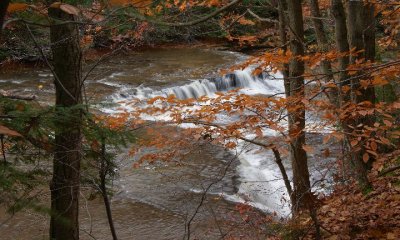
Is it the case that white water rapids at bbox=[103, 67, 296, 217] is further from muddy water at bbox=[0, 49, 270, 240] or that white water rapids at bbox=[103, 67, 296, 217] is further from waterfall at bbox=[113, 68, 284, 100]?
muddy water at bbox=[0, 49, 270, 240]

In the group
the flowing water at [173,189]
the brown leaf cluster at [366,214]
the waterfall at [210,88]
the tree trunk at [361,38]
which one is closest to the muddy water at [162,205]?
the flowing water at [173,189]

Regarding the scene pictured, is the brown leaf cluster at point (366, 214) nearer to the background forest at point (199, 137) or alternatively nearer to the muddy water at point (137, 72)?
the background forest at point (199, 137)

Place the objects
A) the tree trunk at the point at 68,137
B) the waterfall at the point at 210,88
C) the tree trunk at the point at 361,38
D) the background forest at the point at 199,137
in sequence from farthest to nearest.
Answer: the waterfall at the point at 210,88, the tree trunk at the point at 361,38, the tree trunk at the point at 68,137, the background forest at the point at 199,137

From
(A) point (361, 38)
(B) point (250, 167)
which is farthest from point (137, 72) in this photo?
(A) point (361, 38)

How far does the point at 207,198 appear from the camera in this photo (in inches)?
331

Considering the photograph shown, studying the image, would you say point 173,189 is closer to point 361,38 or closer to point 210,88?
point 361,38

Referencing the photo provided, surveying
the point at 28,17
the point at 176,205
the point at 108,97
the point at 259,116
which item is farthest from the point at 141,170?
the point at 28,17

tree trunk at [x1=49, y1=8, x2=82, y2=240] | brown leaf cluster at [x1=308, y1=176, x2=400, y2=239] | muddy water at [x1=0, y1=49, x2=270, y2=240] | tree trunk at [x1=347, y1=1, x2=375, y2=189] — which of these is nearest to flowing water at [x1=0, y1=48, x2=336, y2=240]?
muddy water at [x1=0, y1=49, x2=270, y2=240]

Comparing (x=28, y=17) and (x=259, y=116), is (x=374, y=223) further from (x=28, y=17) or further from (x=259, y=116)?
(x=28, y=17)

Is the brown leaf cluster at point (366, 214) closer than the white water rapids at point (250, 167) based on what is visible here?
Yes

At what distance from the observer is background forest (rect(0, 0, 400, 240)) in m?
3.02

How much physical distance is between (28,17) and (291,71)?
12.2 feet

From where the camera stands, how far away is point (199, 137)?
19.1 feet

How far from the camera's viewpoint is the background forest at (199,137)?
302cm
